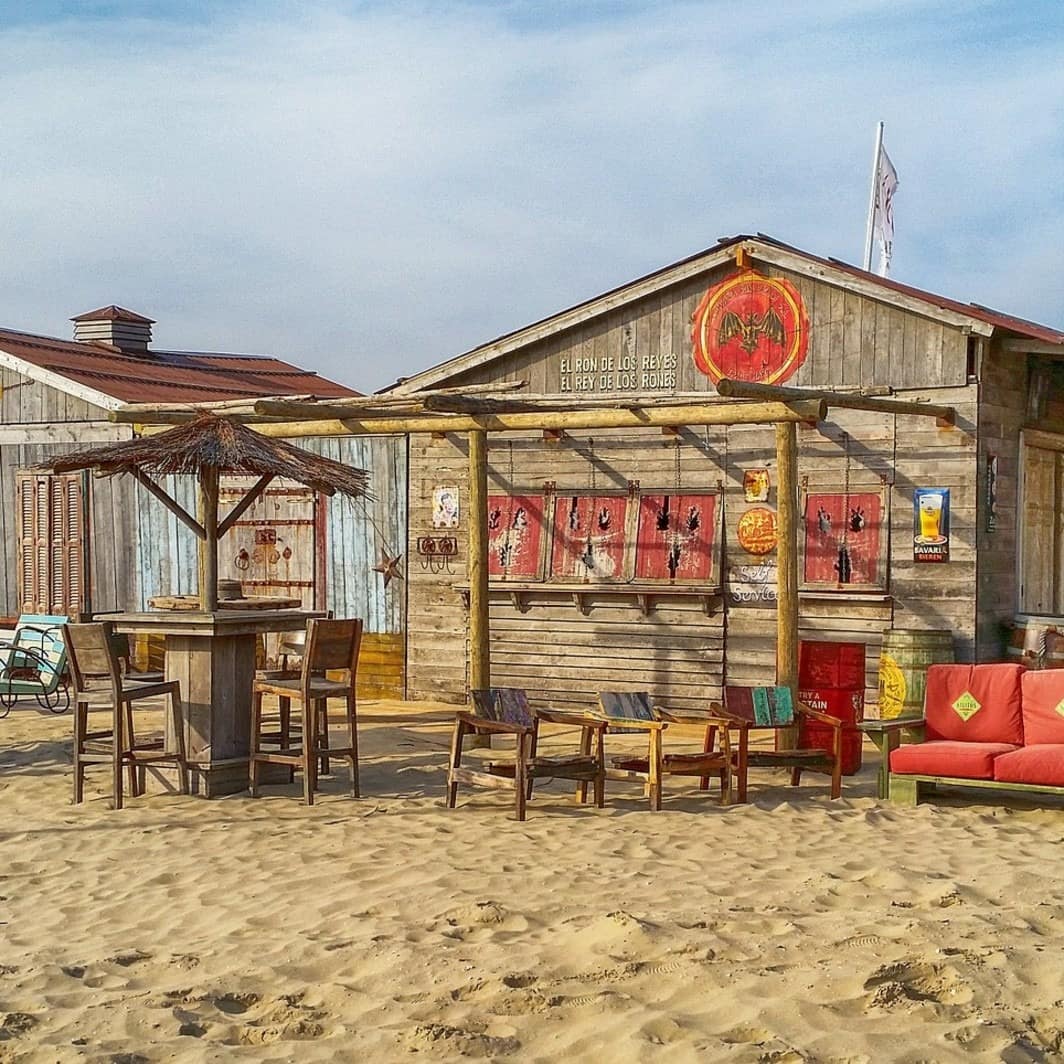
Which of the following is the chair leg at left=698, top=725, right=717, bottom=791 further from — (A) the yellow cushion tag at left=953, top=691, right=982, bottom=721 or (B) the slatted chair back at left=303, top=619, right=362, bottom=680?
(B) the slatted chair back at left=303, top=619, right=362, bottom=680

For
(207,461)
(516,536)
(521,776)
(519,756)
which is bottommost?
(521,776)

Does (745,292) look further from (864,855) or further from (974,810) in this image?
(864,855)

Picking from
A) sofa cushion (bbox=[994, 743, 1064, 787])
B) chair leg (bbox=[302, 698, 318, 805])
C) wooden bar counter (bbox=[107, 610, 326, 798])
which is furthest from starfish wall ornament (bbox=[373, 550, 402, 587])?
sofa cushion (bbox=[994, 743, 1064, 787])

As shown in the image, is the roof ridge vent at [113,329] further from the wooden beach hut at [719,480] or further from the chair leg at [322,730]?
the chair leg at [322,730]

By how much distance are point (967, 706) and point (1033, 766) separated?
0.83 meters

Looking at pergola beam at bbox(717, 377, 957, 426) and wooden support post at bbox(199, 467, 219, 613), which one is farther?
pergola beam at bbox(717, 377, 957, 426)

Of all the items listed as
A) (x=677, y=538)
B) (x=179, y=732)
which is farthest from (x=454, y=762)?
(x=677, y=538)

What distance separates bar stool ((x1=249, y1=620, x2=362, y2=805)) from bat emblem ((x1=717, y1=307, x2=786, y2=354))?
15.9 feet

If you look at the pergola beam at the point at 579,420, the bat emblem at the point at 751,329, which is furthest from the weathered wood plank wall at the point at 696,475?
the pergola beam at the point at 579,420

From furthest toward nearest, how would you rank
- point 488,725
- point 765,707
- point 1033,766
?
point 765,707 < point 488,725 < point 1033,766

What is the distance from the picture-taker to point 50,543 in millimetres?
15609

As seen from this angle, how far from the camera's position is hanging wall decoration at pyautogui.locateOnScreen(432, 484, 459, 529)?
13930 millimetres

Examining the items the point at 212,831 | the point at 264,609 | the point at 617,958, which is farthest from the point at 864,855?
the point at 264,609

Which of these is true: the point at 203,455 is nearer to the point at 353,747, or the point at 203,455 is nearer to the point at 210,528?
the point at 210,528
